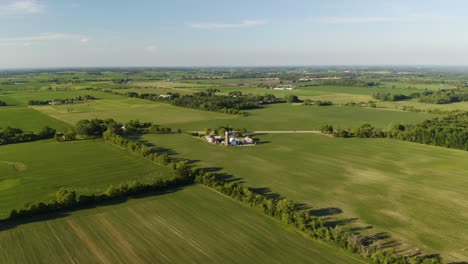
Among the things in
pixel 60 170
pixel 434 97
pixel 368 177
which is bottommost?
pixel 368 177

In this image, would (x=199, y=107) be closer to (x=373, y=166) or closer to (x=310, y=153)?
(x=310, y=153)

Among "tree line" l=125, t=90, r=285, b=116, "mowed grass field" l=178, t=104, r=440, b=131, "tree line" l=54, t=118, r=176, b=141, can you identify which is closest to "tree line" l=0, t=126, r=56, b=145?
"tree line" l=54, t=118, r=176, b=141

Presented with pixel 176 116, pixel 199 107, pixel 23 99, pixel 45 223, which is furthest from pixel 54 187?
pixel 23 99

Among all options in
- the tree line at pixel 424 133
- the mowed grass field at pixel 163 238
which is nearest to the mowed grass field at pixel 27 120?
the mowed grass field at pixel 163 238

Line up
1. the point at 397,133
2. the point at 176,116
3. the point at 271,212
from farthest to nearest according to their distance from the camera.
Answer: the point at 176,116 → the point at 397,133 → the point at 271,212

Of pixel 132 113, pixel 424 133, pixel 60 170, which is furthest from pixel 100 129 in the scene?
pixel 424 133

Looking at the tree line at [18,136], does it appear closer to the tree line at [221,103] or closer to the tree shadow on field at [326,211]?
the tree line at [221,103]

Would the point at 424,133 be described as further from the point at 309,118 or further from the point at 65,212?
the point at 65,212
